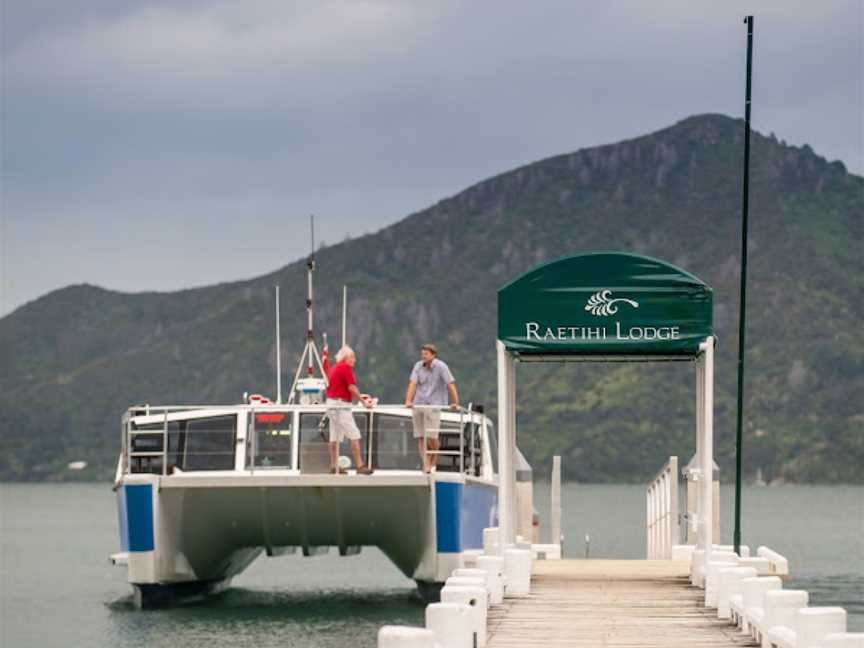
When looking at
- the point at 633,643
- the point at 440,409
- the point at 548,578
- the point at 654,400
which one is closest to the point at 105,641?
the point at 440,409

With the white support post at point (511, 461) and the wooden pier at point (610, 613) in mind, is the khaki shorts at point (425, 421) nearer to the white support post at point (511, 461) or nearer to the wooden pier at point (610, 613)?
the wooden pier at point (610, 613)

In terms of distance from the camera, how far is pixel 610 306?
1909cm

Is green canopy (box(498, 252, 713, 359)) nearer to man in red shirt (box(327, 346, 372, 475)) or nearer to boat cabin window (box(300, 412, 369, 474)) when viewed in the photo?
man in red shirt (box(327, 346, 372, 475))

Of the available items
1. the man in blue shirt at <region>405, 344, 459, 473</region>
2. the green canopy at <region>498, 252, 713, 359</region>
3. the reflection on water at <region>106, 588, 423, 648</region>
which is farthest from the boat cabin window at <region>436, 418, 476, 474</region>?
the green canopy at <region>498, 252, 713, 359</region>

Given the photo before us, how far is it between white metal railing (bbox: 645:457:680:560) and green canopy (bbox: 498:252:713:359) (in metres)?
4.87

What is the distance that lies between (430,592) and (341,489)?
3.45m

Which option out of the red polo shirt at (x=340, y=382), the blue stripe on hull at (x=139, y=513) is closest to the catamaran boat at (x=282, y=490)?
the blue stripe on hull at (x=139, y=513)

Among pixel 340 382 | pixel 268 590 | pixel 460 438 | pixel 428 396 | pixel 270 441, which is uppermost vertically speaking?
pixel 340 382

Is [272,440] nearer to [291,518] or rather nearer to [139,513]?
[291,518]

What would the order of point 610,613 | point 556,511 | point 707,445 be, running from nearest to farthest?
point 610,613
point 707,445
point 556,511

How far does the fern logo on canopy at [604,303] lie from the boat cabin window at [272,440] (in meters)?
10.7

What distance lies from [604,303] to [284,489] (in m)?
10.1

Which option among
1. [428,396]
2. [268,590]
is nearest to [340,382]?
[428,396]

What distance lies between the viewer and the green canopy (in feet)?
62.5
